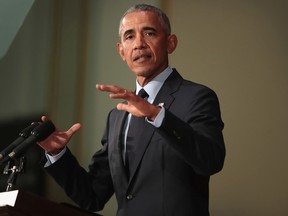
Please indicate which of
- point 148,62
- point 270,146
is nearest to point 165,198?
point 148,62

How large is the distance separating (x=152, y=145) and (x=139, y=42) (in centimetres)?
31

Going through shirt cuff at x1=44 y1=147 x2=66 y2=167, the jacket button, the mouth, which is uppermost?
the mouth

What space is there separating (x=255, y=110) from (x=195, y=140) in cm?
100

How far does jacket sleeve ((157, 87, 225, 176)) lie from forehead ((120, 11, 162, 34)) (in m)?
0.25

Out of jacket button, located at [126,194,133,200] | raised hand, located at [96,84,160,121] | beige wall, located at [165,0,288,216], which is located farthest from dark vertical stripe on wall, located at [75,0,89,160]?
raised hand, located at [96,84,160,121]

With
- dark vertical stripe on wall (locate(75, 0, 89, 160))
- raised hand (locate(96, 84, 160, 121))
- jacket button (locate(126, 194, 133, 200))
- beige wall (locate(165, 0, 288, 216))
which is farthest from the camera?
dark vertical stripe on wall (locate(75, 0, 89, 160))

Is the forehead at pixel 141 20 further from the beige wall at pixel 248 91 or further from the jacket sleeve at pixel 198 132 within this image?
the beige wall at pixel 248 91

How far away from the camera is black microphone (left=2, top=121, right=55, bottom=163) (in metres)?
1.22

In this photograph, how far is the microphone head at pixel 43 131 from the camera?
4.25 feet

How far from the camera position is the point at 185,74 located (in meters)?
2.35

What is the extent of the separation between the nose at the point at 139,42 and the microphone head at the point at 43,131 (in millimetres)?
333

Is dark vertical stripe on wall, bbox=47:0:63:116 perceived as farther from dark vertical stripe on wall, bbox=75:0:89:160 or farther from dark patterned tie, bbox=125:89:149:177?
dark patterned tie, bbox=125:89:149:177

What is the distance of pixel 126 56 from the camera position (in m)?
1.52

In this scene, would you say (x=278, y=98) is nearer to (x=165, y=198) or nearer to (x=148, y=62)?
(x=148, y=62)
